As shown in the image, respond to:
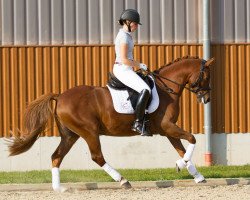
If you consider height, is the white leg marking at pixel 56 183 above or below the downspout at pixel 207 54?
below

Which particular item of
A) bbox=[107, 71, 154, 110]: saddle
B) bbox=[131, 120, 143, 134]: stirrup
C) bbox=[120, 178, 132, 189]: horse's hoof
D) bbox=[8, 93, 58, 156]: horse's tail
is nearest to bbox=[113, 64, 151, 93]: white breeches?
bbox=[107, 71, 154, 110]: saddle

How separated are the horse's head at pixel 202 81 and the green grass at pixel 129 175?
6.55ft

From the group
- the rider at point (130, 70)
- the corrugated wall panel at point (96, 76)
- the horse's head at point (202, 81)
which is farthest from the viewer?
the corrugated wall panel at point (96, 76)

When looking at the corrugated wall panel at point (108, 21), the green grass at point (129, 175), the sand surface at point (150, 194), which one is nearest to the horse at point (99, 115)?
the sand surface at point (150, 194)

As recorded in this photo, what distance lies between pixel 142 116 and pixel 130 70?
735 millimetres

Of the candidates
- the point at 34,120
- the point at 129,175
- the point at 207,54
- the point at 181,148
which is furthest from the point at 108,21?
the point at 181,148

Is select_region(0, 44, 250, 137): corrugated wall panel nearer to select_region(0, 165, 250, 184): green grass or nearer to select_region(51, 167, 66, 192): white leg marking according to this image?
select_region(0, 165, 250, 184): green grass

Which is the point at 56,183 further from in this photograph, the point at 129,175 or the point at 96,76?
the point at 96,76

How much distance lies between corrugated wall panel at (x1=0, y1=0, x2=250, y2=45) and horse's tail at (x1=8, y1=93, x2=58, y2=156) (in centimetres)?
435

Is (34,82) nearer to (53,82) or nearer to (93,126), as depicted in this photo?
(53,82)

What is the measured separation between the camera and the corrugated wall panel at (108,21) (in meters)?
16.7

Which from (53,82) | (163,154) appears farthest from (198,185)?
(53,82)

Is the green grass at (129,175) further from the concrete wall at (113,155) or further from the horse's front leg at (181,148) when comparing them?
the horse's front leg at (181,148)

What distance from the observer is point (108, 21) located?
1684 centimetres
